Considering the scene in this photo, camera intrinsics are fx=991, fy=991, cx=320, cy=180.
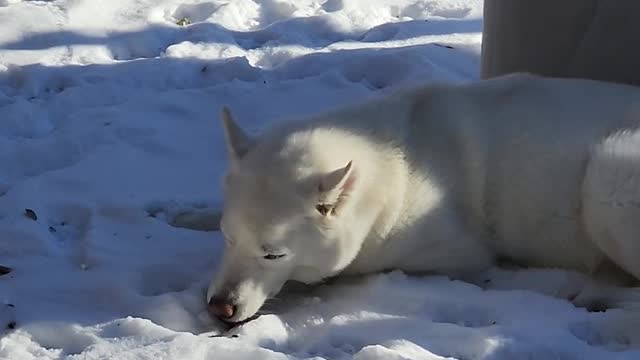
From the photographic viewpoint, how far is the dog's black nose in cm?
323

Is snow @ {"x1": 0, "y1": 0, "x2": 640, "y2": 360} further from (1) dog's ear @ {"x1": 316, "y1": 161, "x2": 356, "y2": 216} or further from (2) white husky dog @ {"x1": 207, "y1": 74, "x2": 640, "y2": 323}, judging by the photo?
(1) dog's ear @ {"x1": 316, "y1": 161, "x2": 356, "y2": 216}

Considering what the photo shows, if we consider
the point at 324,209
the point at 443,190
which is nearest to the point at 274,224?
the point at 324,209

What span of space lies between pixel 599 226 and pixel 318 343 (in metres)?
1.10

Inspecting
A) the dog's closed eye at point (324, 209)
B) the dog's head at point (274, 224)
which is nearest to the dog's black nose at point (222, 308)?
the dog's head at point (274, 224)

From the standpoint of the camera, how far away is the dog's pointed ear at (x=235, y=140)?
3.46m

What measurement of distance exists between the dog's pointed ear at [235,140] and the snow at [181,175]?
19.0 inches

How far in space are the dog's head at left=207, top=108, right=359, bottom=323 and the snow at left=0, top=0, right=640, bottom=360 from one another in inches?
4.7

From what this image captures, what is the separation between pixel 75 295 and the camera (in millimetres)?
3471

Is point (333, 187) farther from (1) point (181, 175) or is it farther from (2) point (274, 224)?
(1) point (181, 175)

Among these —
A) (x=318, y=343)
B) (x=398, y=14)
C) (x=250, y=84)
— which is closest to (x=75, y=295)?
(x=318, y=343)

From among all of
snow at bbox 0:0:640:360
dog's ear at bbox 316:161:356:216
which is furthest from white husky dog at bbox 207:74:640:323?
snow at bbox 0:0:640:360

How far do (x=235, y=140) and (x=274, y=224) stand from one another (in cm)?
40

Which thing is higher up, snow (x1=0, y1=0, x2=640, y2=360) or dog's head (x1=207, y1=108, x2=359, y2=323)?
dog's head (x1=207, y1=108, x2=359, y2=323)

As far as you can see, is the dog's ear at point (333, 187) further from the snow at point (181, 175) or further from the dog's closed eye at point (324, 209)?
the snow at point (181, 175)
